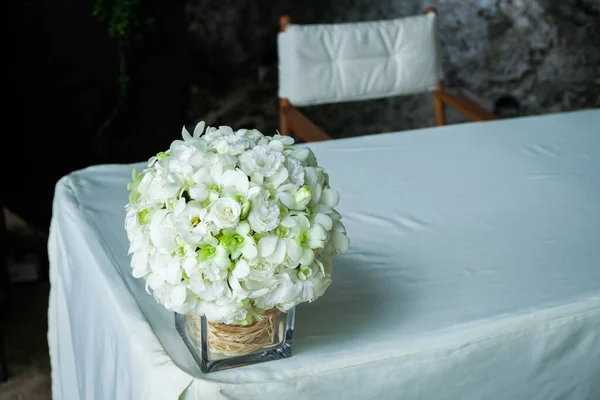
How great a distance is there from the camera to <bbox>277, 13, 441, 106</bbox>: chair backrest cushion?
226 cm

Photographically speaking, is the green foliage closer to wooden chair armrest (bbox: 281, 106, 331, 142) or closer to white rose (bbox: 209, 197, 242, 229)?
wooden chair armrest (bbox: 281, 106, 331, 142)

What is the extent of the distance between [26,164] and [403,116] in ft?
5.13

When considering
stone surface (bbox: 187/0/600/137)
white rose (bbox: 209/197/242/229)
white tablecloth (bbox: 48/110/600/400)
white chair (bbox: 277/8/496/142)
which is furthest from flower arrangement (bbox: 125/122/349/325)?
stone surface (bbox: 187/0/600/137)

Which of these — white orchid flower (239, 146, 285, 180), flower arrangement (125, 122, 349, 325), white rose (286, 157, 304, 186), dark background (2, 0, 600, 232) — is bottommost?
dark background (2, 0, 600, 232)

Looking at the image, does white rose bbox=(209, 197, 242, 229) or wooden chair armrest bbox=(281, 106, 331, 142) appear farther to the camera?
wooden chair armrest bbox=(281, 106, 331, 142)

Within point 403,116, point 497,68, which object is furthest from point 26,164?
point 497,68

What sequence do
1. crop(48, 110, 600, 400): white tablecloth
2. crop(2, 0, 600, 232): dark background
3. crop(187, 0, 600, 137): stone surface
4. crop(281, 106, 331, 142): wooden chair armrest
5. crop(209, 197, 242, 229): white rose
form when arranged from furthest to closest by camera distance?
crop(187, 0, 600, 137): stone surface < crop(2, 0, 600, 232): dark background < crop(281, 106, 331, 142): wooden chair armrest < crop(48, 110, 600, 400): white tablecloth < crop(209, 197, 242, 229): white rose

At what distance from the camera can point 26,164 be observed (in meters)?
2.79

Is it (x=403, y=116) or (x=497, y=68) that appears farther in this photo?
(x=403, y=116)

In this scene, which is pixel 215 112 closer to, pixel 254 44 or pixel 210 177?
pixel 254 44

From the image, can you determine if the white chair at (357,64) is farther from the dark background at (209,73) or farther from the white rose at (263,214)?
the white rose at (263,214)

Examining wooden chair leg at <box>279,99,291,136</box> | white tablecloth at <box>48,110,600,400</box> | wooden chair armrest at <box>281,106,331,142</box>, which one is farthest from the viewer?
wooden chair leg at <box>279,99,291,136</box>

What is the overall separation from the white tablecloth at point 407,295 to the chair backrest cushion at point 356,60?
621 mm

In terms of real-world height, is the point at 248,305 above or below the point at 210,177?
below
